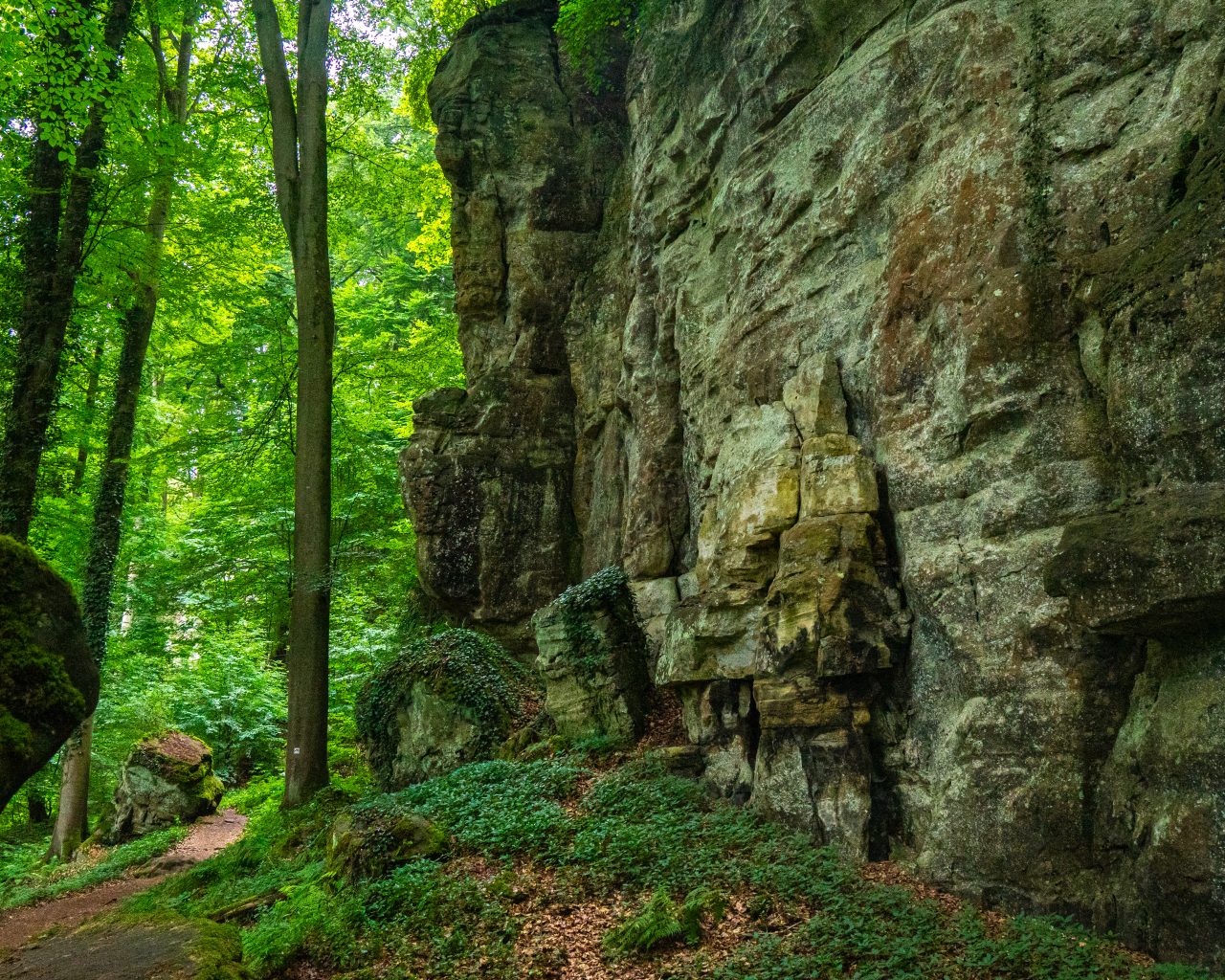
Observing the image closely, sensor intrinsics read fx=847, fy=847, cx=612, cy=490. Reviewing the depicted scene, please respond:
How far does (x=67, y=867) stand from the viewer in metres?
13.1

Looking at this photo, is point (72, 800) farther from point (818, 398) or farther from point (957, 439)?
point (957, 439)

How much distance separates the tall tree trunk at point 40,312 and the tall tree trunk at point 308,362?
464cm

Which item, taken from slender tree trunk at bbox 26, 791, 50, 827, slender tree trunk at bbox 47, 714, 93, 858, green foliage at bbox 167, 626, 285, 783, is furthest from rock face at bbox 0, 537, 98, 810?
slender tree trunk at bbox 26, 791, 50, 827

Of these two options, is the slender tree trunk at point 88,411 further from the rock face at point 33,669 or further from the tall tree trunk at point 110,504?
the rock face at point 33,669

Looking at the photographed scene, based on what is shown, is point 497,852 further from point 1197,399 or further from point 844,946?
point 1197,399

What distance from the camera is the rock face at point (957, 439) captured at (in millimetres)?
5586

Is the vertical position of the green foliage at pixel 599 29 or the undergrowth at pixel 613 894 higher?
the green foliage at pixel 599 29

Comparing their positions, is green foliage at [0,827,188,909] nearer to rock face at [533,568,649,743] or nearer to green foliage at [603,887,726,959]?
rock face at [533,568,649,743]

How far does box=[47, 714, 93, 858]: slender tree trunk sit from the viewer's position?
13867mm

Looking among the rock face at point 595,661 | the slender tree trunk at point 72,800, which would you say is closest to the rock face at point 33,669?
the rock face at point 595,661

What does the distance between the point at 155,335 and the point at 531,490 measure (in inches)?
355

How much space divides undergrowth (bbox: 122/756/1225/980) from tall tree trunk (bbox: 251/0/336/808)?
101 inches

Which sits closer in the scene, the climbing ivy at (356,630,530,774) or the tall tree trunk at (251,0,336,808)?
the climbing ivy at (356,630,530,774)

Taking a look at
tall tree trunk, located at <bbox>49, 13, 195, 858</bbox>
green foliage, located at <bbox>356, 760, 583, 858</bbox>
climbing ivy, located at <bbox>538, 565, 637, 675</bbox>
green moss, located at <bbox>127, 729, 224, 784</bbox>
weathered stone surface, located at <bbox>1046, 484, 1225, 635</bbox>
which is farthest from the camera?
green moss, located at <bbox>127, 729, 224, 784</bbox>
